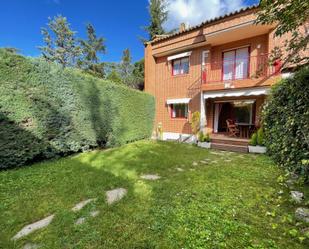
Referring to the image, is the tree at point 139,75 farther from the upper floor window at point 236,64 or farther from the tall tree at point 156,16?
the upper floor window at point 236,64

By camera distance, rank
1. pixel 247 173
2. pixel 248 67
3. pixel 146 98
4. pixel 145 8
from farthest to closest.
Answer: pixel 145 8, pixel 146 98, pixel 248 67, pixel 247 173

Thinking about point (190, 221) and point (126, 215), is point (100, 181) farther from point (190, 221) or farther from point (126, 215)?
point (190, 221)

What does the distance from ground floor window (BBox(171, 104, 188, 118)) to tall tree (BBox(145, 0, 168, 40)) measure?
16323mm

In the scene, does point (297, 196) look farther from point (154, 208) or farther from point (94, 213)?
point (94, 213)

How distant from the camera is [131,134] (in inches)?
456

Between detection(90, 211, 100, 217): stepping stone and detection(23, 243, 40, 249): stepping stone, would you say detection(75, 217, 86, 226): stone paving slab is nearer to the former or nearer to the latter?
detection(90, 211, 100, 217): stepping stone

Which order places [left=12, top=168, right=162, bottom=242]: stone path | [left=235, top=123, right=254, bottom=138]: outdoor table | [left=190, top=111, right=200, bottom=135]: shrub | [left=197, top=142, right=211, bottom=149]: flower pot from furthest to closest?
[left=190, top=111, right=200, bottom=135]: shrub → [left=235, top=123, right=254, bottom=138]: outdoor table → [left=197, top=142, right=211, bottom=149]: flower pot → [left=12, top=168, right=162, bottom=242]: stone path

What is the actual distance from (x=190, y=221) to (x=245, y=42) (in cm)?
1256

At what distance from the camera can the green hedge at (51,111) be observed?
19.3 ft

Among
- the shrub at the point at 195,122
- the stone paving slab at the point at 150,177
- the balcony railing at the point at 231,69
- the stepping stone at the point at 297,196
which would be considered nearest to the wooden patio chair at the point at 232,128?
the shrub at the point at 195,122

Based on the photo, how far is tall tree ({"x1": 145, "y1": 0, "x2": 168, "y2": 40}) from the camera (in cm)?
2703

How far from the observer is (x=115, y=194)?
171 inches

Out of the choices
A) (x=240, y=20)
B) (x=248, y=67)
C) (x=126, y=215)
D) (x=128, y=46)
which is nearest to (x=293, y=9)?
(x=126, y=215)

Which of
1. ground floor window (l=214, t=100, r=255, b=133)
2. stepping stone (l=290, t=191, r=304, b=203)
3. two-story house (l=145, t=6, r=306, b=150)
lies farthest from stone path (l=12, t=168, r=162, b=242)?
ground floor window (l=214, t=100, r=255, b=133)
